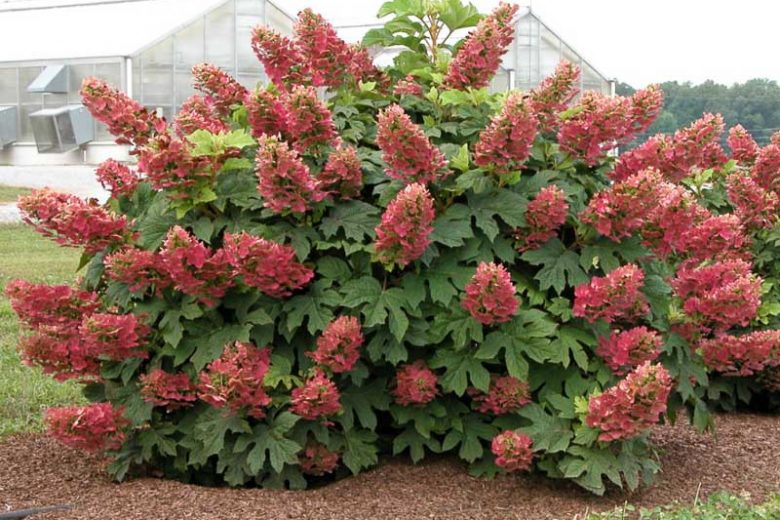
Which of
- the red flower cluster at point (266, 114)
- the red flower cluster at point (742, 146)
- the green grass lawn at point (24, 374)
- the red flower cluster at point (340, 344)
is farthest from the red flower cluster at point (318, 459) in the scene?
the red flower cluster at point (742, 146)

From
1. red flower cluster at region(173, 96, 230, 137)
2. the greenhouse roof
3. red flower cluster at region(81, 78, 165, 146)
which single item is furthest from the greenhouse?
red flower cluster at region(81, 78, 165, 146)

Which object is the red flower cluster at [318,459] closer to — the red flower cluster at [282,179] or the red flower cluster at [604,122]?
the red flower cluster at [282,179]

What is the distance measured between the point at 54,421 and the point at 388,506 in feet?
4.11

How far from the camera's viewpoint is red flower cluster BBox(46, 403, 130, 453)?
13.4ft

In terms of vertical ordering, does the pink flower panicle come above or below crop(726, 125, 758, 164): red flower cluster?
below

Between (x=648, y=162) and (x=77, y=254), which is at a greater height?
(x=648, y=162)

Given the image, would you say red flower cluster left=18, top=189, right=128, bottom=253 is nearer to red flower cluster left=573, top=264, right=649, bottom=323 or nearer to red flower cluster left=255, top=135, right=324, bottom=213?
red flower cluster left=255, top=135, right=324, bottom=213

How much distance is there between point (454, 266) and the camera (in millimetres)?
3979

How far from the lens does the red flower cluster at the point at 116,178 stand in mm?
4406

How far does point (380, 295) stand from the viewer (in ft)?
12.8

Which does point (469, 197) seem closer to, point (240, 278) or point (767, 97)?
point (240, 278)

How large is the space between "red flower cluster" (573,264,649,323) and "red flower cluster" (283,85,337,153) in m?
1.05

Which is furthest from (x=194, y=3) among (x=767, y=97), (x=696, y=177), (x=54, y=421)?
(x=54, y=421)

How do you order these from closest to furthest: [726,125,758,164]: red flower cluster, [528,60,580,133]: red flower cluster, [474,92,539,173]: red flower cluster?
1. [474,92,539,173]: red flower cluster
2. [528,60,580,133]: red flower cluster
3. [726,125,758,164]: red flower cluster
